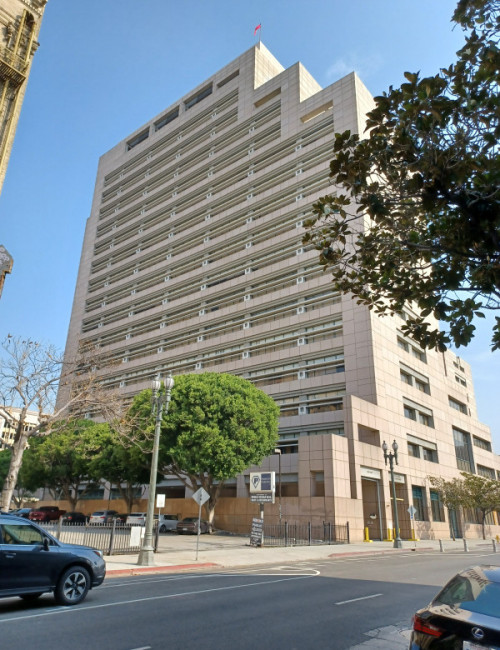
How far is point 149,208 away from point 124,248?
832cm

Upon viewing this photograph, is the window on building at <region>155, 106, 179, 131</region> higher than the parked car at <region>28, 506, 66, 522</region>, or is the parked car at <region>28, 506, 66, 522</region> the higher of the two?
the window on building at <region>155, 106, 179, 131</region>

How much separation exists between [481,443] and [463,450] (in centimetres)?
1043

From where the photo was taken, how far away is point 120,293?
77.8m

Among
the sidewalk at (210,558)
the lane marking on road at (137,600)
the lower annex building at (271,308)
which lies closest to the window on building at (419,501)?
the lower annex building at (271,308)

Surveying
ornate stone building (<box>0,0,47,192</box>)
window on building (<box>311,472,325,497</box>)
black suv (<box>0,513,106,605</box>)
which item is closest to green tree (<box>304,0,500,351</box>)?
black suv (<box>0,513,106,605</box>)

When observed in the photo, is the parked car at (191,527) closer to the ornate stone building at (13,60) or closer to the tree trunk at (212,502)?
the tree trunk at (212,502)

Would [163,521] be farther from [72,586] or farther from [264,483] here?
[72,586]

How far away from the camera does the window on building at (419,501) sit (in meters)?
44.9

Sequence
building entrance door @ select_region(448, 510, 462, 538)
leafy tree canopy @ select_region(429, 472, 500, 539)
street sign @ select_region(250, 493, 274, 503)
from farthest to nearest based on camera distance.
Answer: building entrance door @ select_region(448, 510, 462, 538)
leafy tree canopy @ select_region(429, 472, 500, 539)
street sign @ select_region(250, 493, 274, 503)

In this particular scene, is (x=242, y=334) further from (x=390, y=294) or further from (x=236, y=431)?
(x=390, y=294)

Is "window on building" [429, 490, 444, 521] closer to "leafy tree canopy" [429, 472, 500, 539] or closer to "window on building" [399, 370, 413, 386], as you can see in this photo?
"leafy tree canopy" [429, 472, 500, 539]

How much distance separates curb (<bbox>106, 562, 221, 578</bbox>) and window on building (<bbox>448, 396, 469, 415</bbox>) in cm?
5128

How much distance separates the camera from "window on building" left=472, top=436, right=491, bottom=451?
220 ft

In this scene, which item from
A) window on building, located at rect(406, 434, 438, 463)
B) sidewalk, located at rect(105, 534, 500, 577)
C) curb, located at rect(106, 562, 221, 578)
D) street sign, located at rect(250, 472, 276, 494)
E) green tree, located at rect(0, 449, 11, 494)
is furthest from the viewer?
green tree, located at rect(0, 449, 11, 494)
